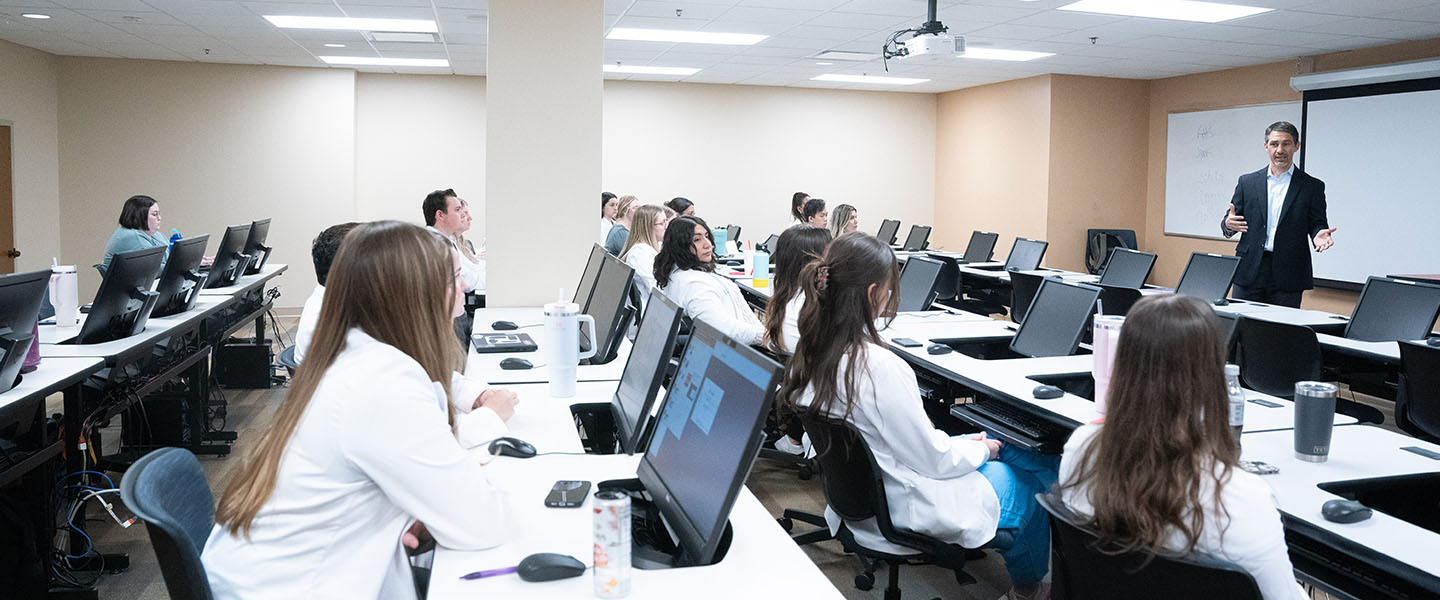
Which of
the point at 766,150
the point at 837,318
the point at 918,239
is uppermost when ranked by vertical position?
the point at 766,150

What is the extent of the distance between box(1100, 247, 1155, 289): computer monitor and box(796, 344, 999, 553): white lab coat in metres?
4.39

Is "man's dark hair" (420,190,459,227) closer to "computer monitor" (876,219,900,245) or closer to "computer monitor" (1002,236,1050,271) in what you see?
"computer monitor" (1002,236,1050,271)

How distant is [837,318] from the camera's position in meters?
2.44

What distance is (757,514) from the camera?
1.78 m

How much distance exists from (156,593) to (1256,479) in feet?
10.6

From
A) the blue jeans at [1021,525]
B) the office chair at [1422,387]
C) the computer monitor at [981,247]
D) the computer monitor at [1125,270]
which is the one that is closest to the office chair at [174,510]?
the blue jeans at [1021,525]

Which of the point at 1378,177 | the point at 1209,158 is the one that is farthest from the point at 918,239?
the point at 1378,177

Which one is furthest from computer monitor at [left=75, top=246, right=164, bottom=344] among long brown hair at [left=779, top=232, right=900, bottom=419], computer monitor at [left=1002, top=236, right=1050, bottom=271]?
computer monitor at [left=1002, top=236, right=1050, bottom=271]

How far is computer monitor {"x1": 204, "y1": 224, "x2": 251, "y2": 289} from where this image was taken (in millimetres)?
5508

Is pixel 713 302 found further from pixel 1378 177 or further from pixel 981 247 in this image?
pixel 1378 177

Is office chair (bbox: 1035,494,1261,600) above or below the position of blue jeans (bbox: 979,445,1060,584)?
above

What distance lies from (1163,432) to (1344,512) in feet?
1.79

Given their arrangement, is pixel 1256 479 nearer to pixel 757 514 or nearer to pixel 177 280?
pixel 757 514

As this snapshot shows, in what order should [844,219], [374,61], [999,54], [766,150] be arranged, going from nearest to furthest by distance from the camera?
[844,219] → [999,54] → [374,61] → [766,150]
